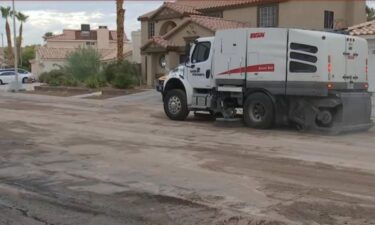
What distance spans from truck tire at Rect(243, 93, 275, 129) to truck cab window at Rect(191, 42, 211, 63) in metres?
2.13

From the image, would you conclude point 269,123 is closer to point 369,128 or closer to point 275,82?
point 275,82

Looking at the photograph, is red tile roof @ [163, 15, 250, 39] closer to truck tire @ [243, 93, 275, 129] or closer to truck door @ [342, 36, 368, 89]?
truck tire @ [243, 93, 275, 129]

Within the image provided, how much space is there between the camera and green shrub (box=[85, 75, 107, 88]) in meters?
33.8

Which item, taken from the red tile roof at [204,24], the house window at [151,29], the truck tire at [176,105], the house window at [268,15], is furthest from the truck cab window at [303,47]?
the house window at [151,29]

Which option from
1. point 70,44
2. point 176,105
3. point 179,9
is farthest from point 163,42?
point 70,44

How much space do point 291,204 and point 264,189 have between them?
0.89m

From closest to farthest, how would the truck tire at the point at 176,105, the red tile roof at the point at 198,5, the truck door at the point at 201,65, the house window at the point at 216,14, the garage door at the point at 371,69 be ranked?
the truck door at the point at 201,65, the truck tire at the point at 176,105, the garage door at the point at 371,69, the red tile roof at the point at 198,5, the house window at the point at 216,14

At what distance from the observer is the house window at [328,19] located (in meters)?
37.0

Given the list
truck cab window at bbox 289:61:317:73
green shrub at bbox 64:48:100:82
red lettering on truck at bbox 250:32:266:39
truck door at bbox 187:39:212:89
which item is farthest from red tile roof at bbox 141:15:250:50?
truck cab window at bbox 289:61:317:73

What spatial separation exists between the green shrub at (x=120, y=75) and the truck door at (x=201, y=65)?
589 inches

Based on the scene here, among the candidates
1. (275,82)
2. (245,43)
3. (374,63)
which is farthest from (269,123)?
(374,63)

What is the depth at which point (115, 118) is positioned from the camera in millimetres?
18766

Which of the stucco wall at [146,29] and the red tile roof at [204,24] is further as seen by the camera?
the stucco wall at [146,29]

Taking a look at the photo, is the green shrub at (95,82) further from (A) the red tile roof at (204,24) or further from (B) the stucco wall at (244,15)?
(B) the stucco wall at (244,15)
